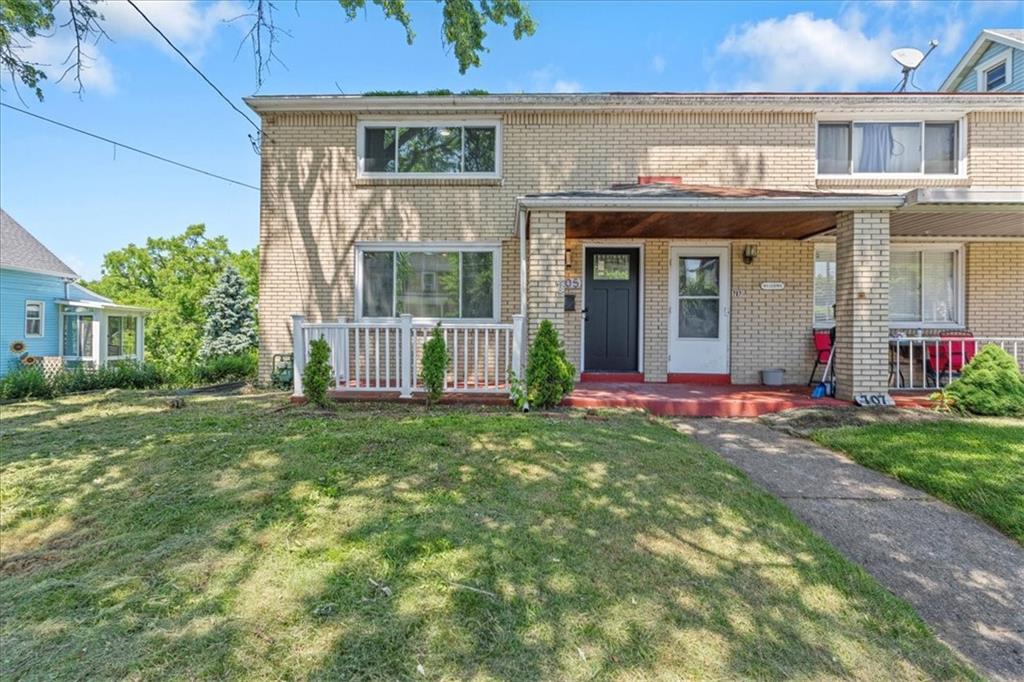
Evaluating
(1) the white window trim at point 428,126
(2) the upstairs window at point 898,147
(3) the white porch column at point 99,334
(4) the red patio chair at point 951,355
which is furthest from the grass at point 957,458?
(3) the white porch column at point 99,334

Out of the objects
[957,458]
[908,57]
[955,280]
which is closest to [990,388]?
[957,458]

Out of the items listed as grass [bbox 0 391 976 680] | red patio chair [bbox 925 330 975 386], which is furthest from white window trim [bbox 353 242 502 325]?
red patio chair [bbox 925 330 975 386]

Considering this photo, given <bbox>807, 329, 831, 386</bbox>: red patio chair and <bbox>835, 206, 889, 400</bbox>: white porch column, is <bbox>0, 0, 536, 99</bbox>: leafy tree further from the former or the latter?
<bbox>807, 329, 831, 386</bbox>: red patio chair

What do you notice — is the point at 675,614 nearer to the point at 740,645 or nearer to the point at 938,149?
the point at 740,645

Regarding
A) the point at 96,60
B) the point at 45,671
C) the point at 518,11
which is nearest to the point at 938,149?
the point at 518,11

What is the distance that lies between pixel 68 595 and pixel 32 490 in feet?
6.82

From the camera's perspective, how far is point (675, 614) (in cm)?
227

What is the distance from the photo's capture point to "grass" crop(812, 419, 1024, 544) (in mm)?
3611

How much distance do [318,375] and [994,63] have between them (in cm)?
2104

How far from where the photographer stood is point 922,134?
835 cm

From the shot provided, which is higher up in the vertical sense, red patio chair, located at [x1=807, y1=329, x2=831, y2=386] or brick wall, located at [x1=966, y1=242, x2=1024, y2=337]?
brick wall, located at [x1=966, y1=242, x2=1024, y2=337]

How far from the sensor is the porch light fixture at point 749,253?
823 cm

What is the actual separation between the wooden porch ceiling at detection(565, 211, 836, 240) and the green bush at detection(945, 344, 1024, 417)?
261 centimetres

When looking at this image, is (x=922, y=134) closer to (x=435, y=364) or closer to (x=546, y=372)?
(x=546, y=372)
